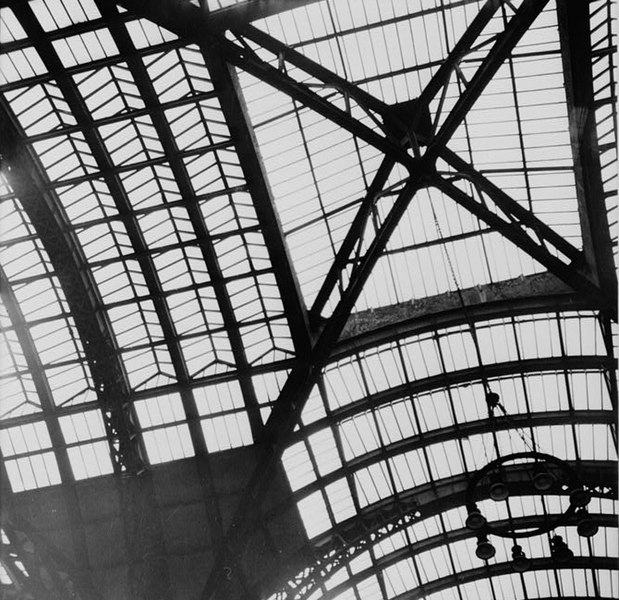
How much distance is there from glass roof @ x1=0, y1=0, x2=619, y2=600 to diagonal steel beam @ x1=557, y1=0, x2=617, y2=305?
10 cm

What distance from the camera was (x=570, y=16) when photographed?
2028 cm

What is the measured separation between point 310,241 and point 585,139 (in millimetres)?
8774

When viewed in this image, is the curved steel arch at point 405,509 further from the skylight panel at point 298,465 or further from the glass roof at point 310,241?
the skylight panel at point 298,465

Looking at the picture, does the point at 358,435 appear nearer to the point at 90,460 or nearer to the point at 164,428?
the point at 164,428

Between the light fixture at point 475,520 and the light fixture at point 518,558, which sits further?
the light fixture at point 518,558

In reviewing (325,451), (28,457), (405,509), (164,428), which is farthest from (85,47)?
(405,509)

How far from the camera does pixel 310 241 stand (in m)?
26.2

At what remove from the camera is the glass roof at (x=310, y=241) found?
21516mm

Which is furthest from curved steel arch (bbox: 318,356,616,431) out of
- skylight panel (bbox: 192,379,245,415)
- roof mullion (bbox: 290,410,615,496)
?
skylight panel (bbox: 192,379,245,415)

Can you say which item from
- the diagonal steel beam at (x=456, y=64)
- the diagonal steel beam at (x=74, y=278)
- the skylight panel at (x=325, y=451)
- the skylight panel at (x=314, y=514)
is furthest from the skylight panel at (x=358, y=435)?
the diagonal steel beam at (x=456, y=64)

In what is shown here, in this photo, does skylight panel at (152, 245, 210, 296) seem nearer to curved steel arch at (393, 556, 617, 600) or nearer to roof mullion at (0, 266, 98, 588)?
roof mullion at (0, 266, 98, 588)

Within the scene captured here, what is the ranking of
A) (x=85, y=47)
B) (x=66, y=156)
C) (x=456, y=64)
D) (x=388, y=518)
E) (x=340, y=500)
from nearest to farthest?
(x=456, y=64)
(x=85, y=47)
(x=66, y=156)
(x=388, y=518)
(x=340, y=500)

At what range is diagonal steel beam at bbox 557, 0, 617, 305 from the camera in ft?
67.4

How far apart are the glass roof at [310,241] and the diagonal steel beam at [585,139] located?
10 centimetres
